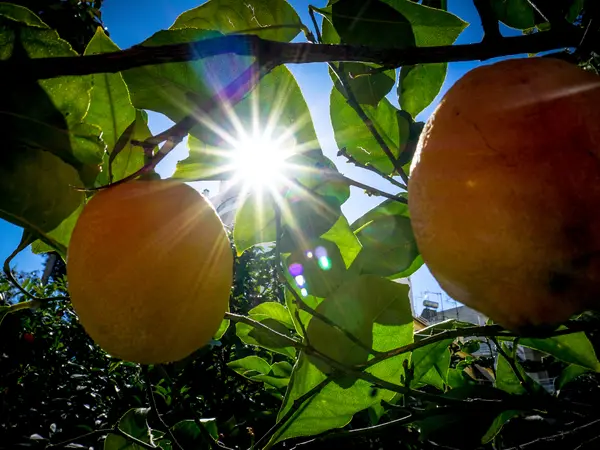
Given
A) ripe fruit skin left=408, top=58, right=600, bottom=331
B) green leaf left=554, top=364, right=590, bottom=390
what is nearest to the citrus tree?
ripe fruit skin left=408, top=58, right=600, bottom=331

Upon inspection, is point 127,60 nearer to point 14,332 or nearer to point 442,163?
point 442,163

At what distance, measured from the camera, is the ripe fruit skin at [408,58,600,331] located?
320 millimetres

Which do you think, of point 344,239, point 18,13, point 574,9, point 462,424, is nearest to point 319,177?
point 344,239

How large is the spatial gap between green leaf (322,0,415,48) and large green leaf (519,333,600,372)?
73cm

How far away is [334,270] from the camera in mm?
713

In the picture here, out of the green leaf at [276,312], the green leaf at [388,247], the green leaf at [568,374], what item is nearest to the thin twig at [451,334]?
the green leaf at [388,247]

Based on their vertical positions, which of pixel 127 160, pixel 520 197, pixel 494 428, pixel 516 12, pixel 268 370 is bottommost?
pixel 494 428

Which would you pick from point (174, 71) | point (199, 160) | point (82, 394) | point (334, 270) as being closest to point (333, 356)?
point (334, 270)

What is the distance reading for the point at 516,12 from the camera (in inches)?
29.7

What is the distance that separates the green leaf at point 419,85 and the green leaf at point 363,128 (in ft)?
0.13

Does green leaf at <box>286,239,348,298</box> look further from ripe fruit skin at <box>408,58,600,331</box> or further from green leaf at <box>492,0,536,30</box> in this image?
green leaf at <box>492,0,536,30</box>

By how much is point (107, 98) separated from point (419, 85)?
50 cm

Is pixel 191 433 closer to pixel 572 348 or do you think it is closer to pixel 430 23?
pixel 572 348

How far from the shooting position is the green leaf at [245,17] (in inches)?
23.7
